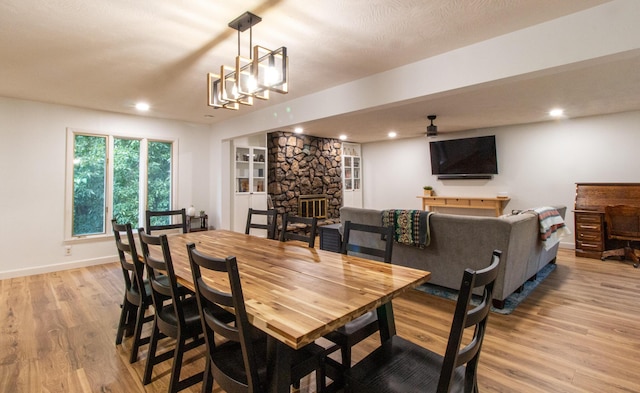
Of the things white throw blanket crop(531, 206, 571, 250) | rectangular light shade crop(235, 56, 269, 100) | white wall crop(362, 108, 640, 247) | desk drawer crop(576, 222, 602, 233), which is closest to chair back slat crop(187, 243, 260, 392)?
rectangular light shade crop(235, 56, 269, 100)

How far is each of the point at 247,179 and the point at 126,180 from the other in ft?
6.70

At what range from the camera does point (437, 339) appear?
7.83 ft

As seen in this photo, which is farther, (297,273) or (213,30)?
(213,30)

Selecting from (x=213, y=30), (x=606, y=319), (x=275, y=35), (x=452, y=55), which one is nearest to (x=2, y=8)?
(x=213, y=30)

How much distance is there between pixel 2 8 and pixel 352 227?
273 centimetres

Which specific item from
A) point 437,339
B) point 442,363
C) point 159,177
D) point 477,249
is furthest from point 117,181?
point 442,363

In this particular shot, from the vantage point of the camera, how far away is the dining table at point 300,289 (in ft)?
3.61

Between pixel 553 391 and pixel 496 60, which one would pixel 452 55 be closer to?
pixel 496 60

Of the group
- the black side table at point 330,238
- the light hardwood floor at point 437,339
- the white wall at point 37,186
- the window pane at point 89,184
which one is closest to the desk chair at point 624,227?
the light hardwood floor at point 437,339

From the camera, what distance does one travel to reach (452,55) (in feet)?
8.71

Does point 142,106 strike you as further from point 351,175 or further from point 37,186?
point 351,175

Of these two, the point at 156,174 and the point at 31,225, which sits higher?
the point at 156,174

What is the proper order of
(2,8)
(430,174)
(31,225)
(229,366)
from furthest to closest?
(430,174)
(31,225)
(2,8)
(229,366)

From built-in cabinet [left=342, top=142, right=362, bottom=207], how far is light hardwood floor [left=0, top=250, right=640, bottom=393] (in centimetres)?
474
